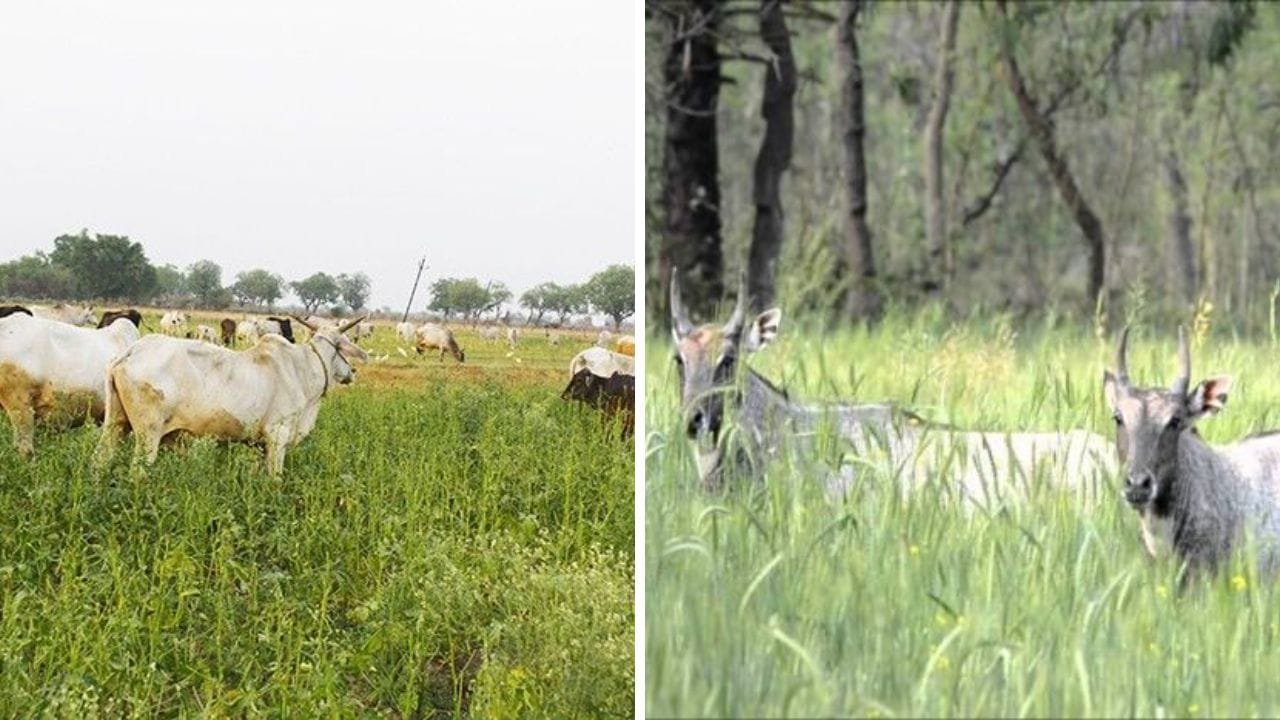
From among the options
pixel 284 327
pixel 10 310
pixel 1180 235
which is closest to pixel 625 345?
pixel 284 327

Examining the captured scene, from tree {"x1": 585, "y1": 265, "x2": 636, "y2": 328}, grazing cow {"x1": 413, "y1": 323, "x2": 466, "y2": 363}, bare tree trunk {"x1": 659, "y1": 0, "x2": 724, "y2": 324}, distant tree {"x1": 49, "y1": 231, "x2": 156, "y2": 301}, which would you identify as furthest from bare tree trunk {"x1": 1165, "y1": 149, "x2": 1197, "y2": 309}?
distant tree {"x1": 49, "y1": 231, "x2": 156, "y2": 301}

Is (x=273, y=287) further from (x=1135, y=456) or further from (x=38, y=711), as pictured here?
(x=1135, y=456)

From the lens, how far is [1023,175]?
2.78 metres

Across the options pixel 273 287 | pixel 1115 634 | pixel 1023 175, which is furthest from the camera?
pixel 273 287

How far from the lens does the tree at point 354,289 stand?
2984 mm

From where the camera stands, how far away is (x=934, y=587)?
2248 mm

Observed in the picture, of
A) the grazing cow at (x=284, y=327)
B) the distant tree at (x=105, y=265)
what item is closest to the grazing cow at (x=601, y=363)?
the grazing cow at (x=284, y=327)

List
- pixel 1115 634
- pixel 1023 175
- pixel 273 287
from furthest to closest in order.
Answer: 1. pixel 273 287
2. pixel 1023 175
3. pixel 1115 634

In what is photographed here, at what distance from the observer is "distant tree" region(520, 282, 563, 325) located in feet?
9.89

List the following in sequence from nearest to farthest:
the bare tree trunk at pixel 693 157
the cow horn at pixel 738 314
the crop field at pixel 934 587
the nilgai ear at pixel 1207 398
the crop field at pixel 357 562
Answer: the crop field at pixel 934 587
the nilgai ear at pixel 1207 398
the cow horn at pixel 738 314
the bare tree trunk at pixel 693 157
the crop field at pixel 357 562

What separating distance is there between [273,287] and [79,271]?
33 cm

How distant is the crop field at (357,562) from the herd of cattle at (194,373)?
4 cm

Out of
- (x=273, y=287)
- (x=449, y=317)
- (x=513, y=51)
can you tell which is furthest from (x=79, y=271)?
(x=513, y=51)

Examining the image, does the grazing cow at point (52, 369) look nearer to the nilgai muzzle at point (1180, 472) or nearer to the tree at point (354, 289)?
the tree at point (354, 289)
